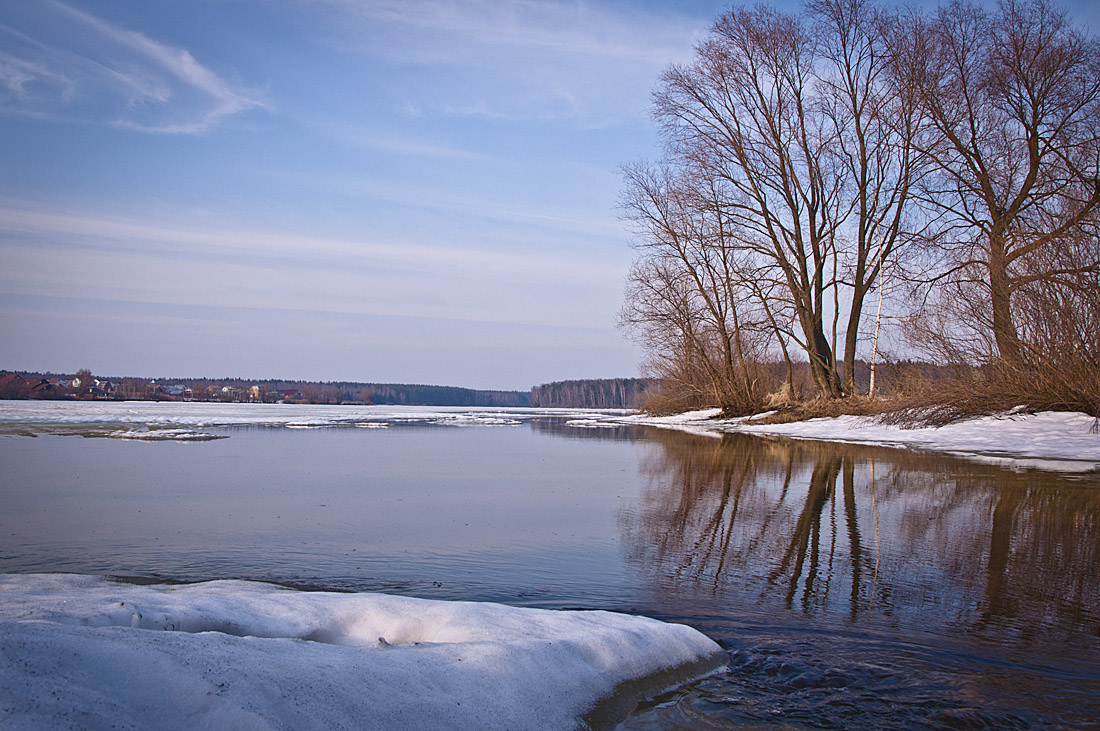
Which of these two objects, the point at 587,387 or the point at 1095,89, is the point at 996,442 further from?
the point at 587,387

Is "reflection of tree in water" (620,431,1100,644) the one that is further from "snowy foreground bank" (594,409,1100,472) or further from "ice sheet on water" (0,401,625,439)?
"ice sheet on water" (0,401,625,439)

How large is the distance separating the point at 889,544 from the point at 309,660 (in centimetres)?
477

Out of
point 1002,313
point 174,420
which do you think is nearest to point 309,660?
point 1002,313

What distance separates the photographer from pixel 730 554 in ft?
17.1

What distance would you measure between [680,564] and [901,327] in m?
16.3

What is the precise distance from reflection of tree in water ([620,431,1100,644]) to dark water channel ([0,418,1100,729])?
0.03 metres

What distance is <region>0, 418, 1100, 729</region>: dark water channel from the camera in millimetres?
2945

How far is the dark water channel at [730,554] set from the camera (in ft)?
9.66

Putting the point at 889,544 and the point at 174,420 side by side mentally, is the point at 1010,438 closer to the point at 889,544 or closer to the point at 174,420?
the point at 889,544

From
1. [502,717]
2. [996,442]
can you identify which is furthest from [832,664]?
[996,442]

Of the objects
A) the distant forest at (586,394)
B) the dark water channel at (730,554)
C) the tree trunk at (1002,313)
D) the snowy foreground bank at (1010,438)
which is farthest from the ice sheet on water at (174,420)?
the distant forest at (586,394)

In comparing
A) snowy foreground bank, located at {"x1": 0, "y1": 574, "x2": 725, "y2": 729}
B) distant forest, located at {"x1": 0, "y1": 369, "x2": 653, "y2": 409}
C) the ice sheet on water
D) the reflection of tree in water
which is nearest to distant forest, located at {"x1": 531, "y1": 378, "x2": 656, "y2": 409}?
distant forest, located at {"x1": 0, "y1": 369, "x2": 653, "y2": 409}

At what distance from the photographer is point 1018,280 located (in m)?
14.5

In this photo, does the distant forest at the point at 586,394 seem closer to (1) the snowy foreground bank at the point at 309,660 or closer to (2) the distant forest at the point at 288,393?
(2) the distant forest at the point at 288,393
